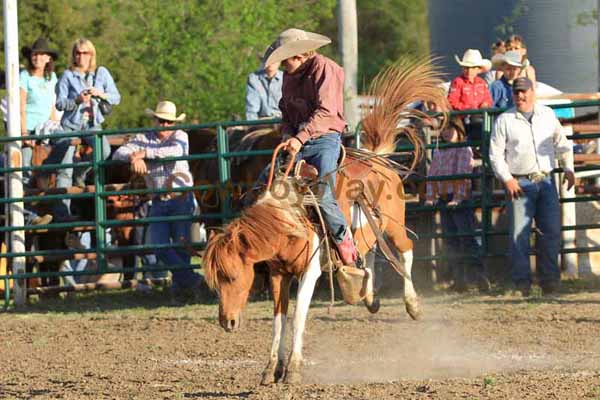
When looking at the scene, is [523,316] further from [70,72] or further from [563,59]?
[563,59]

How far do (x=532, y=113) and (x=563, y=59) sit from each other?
8368 millimetres

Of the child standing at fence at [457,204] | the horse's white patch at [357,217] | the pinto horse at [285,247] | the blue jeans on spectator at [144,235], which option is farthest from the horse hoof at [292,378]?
the blue jeans on spectator at [144,235]

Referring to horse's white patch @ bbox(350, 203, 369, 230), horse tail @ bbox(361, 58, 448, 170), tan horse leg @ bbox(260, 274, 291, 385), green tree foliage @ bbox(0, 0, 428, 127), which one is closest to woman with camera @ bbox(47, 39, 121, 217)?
horse tail @ bbox(361, 58, 448, 170)

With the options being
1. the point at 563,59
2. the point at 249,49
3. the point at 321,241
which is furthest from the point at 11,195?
the point at 249,49

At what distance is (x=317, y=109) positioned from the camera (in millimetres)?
Result: 7691

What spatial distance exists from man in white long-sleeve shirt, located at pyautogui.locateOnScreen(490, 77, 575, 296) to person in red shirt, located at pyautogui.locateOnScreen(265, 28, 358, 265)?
10.2 ft

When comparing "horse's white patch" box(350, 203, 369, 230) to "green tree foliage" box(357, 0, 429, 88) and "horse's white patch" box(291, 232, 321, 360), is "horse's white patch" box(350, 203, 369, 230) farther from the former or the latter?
"green tree foliage" box(357, 0, 429, 88)

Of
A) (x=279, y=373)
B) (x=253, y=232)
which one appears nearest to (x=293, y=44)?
(x=253, y=232)

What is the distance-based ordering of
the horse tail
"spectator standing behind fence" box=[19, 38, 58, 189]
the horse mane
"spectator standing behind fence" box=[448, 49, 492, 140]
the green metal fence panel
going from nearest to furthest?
the horse mane < the horse tail < the green metal fence panel < "spectator standing behind fence" box=[448, 49, 492, 140] < "spectator standing behind fence" box=[19, 38, 58, 189]

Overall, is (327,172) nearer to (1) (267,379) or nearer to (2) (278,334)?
(2) (278,334)

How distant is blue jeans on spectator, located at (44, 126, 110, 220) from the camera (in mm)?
12048

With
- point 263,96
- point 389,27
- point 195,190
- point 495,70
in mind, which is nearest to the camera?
point 195,190

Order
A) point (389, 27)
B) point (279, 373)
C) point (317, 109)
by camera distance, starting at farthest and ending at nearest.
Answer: point (389, 27)
point (317, 109)
point (279, 373)

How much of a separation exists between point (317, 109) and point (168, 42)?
1832cm
